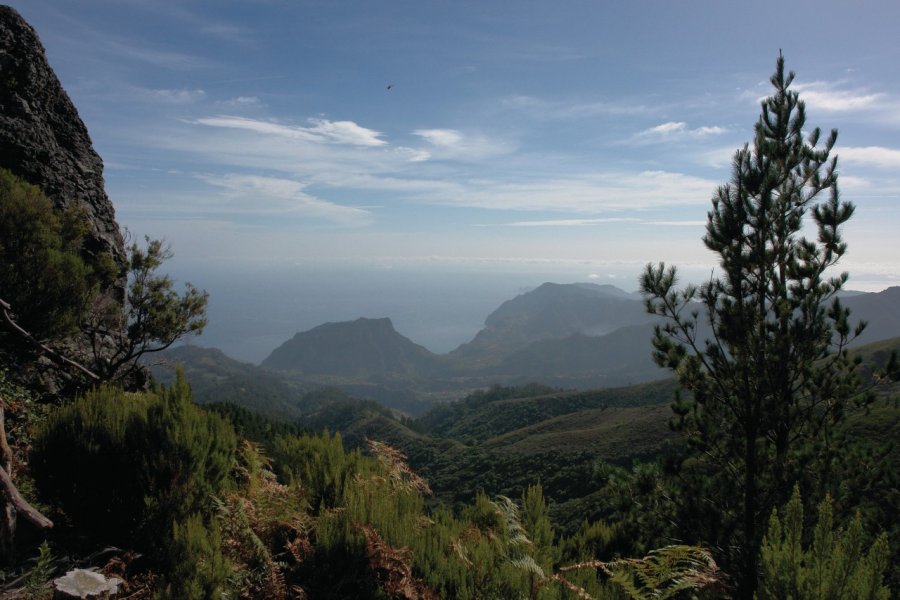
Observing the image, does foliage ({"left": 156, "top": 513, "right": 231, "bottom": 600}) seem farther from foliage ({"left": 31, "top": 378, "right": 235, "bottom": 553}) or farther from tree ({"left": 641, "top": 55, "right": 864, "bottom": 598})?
tree ({"left": 641, "top": 55, "right": 864, "bottom": 598})

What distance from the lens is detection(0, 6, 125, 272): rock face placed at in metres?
16.7

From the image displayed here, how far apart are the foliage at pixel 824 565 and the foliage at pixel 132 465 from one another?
4.93 m

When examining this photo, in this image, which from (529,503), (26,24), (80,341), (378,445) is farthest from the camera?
(26,24)

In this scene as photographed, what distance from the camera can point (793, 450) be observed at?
343 inches

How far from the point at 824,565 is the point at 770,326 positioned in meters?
7.26

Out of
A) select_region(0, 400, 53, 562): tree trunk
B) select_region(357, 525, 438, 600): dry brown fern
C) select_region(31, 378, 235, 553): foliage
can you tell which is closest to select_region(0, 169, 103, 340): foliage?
select_region(31, 378, 235, 553): foliage

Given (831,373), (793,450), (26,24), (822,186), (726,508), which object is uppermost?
(26,24)

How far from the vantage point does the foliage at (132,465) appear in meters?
4.94

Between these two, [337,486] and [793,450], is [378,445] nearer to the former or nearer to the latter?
[337,486]

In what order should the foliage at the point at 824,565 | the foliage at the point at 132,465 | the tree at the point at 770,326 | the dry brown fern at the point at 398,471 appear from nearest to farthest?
the foliage at the point at 824,565 < the foliage at the point at 132,465 < the dry brown fern at the point at 398,471 < the tree at the point at 770,326

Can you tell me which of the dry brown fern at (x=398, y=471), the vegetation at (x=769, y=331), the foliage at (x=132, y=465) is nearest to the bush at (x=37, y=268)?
the foliage at (x=132, y=465)

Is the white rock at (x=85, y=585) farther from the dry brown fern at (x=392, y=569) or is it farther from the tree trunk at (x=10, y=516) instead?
the dry brown fern at (x=392, y=569)

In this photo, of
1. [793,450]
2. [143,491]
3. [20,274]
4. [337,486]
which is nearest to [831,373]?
[793,450]

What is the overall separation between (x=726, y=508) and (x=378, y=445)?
714 centimetres
